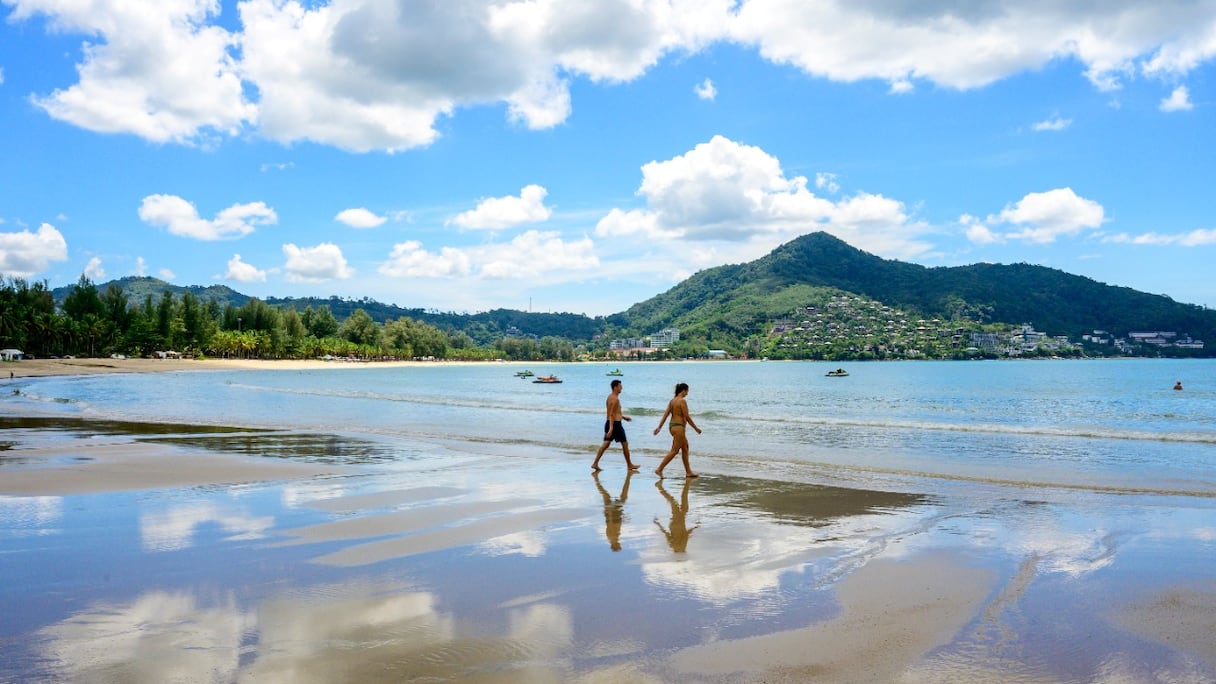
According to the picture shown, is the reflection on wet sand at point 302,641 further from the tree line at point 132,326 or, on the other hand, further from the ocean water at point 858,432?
the tree line at point 132,326

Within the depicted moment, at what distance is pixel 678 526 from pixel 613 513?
138 cm

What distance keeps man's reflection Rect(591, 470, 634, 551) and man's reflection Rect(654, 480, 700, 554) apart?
2.03 ft

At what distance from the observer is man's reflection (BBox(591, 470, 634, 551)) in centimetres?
1004

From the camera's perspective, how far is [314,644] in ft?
19.3

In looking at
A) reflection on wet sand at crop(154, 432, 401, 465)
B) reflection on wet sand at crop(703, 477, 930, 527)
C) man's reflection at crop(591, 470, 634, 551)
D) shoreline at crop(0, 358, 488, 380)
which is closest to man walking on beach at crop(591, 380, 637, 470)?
man's reflection at crop(591, 470, 634, 551)

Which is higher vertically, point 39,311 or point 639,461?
point 39,311

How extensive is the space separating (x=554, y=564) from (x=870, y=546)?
4.12m

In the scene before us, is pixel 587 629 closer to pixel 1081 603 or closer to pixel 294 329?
pixel 1081 603

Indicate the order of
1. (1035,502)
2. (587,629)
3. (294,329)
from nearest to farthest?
1. (587,629)
2. (1035,502)
3. (294,329)

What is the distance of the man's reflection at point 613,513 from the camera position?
10041mm

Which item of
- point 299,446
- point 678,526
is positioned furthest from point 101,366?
point 678,526

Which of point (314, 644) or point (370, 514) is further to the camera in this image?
point (370, 514)

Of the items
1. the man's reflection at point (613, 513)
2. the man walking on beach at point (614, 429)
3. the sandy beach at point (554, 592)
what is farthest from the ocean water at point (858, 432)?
the sandy beach at point (554, 592)

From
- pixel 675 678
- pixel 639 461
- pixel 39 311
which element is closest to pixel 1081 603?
pixel 675 678
